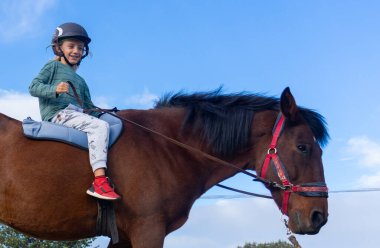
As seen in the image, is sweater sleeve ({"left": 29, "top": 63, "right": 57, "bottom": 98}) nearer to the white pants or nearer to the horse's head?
the white pants

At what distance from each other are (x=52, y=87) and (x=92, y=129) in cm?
76

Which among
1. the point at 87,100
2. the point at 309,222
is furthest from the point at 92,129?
the point at 309,222

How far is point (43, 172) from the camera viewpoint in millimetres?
5094

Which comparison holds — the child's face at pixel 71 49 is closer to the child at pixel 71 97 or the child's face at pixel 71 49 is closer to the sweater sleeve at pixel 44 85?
the child at pixel 71 97

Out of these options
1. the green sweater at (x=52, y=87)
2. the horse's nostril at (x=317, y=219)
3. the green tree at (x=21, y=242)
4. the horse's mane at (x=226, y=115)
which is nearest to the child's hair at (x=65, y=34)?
the green sweater at (x=52, y=87)

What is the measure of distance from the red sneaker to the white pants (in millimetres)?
161

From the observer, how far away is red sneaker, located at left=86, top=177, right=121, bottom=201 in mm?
4973

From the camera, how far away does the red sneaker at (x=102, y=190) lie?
4.97 meters

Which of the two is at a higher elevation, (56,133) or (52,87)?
(52,87)

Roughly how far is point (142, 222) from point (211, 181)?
4.12 ft

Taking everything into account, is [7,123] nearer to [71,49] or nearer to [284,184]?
[71,49]

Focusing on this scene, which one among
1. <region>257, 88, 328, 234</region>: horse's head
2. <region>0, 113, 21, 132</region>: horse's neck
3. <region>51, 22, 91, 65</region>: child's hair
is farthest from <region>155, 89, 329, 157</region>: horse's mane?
<region>0, 113, 21, 132</region>: horse's neck

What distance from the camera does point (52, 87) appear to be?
560cm

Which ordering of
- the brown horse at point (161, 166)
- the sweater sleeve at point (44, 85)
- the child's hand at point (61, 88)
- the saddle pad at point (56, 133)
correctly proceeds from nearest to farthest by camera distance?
the brown horse at point (161, 166), the saddle pad at point (56, 133), the child's hand at point (61, 88), the sweater sleeve at point (44, 85)
